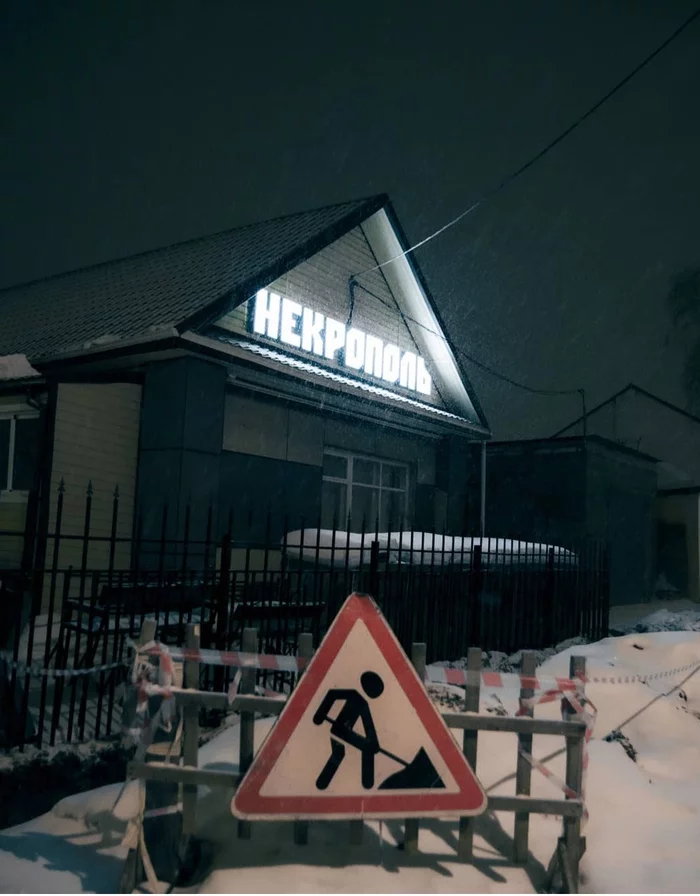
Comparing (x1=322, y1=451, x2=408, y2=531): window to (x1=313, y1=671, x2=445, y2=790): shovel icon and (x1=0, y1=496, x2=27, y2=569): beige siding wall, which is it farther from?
(x1=313, y1=671, x2=445, y2=790): shovel icon

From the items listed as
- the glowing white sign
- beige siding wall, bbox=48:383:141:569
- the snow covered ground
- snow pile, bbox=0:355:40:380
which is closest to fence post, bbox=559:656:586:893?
the snow covered ground

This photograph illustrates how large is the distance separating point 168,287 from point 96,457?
3765 mm

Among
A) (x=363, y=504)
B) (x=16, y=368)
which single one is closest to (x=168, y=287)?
(x=16, y=368)

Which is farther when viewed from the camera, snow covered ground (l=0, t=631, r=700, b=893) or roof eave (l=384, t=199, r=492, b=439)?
roof eave (l=384, t=199, r=492, b=439)

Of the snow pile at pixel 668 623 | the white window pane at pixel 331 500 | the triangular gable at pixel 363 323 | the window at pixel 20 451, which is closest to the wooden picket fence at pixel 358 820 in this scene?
the triangular gable at pixel 363 323

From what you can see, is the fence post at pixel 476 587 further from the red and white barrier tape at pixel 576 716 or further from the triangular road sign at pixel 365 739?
the triangular road sign at pixel 365 739

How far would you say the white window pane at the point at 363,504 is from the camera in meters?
15.2

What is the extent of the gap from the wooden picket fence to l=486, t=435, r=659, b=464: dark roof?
15.2 meters

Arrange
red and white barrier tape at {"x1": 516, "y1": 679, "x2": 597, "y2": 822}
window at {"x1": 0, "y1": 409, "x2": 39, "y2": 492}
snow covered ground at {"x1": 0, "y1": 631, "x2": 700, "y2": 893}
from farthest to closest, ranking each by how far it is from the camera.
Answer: window at {"x1": 0, "y1": 409, "x2": 39, "y2": 492}
red and white barrier tape at {"x1": 516, "y1": 679, "x2": 597, "y2": 822}
snow covered ground at {"x1": 0, "y1": 631, "x2": 700, "y2": 893}

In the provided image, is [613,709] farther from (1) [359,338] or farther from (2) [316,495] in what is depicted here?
(1) [359,338]

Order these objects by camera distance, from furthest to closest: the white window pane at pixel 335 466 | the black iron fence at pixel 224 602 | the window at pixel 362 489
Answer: the window at pixel 362 489 < the white window pane at pixel 335 466 < the black iron fence at pixel 224 602

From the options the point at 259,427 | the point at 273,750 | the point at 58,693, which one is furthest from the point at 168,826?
the point at 259,427

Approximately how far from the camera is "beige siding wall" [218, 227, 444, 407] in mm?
13141

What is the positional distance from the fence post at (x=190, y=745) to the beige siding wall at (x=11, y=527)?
827 centimetres
